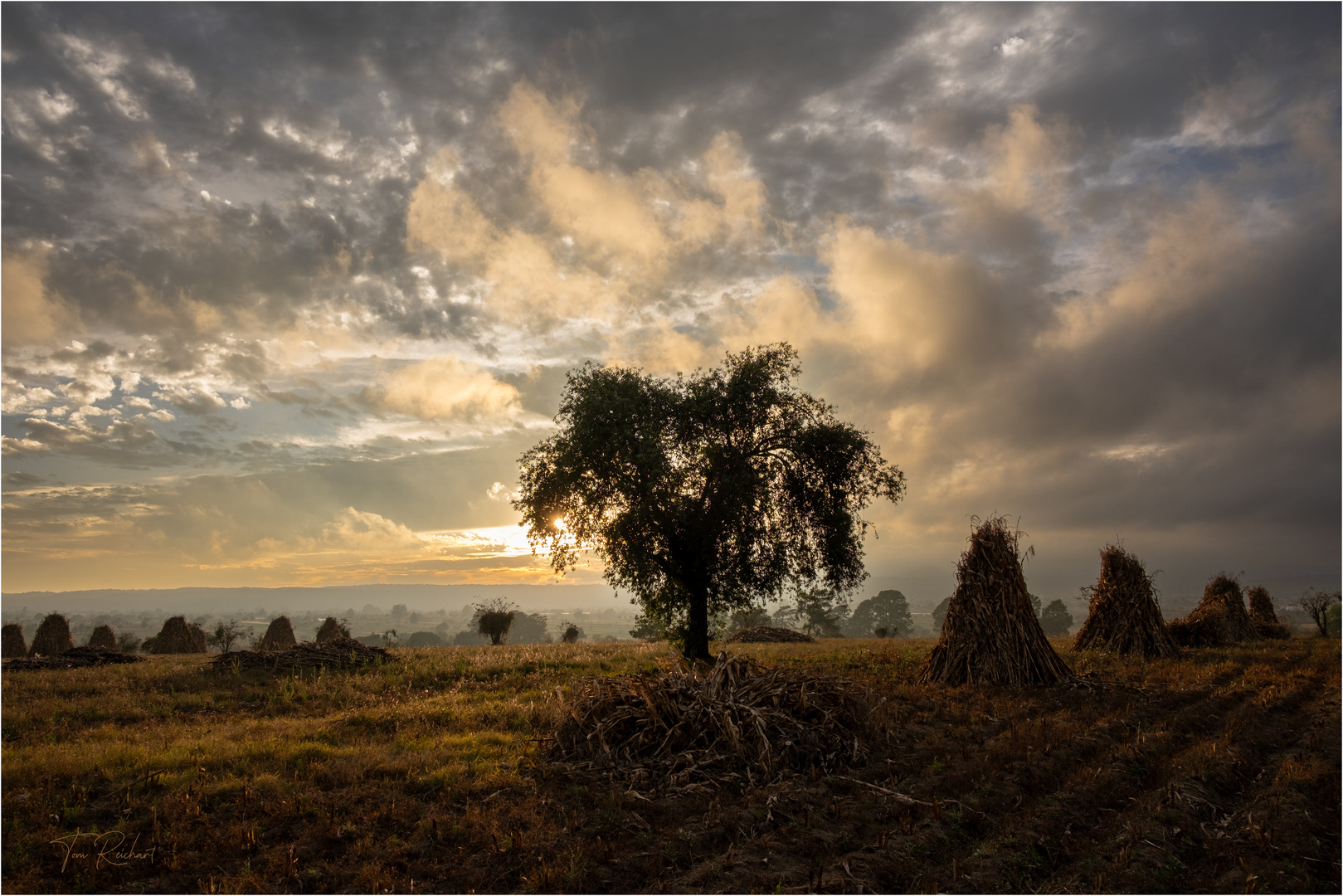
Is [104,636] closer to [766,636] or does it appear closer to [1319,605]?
[766,636]

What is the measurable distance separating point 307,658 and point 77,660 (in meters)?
9.33

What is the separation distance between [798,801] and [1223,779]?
18.9 ft

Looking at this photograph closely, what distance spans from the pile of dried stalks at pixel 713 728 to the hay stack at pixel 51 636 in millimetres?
34608

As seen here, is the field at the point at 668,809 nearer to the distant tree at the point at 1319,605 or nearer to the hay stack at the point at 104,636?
the distant tree at the point at 1319,605

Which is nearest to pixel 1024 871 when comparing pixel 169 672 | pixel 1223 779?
pixel 1223 779

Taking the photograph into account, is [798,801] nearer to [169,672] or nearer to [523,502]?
[523,502]

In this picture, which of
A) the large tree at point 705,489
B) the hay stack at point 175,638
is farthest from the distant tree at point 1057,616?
the hay stack at point 175,638

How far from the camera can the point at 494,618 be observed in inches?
1578

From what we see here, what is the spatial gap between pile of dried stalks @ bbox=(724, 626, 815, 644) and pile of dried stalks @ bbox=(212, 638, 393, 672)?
60.7 ft

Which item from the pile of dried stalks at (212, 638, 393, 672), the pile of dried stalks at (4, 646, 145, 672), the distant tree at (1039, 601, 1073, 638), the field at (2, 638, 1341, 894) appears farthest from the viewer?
the distant tree at (1039, 601, 1073, 638)

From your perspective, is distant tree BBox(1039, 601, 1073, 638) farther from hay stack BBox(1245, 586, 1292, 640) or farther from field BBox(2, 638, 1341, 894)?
field BBox(2, 638, 1341, 894)

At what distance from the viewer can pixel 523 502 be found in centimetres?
2202
